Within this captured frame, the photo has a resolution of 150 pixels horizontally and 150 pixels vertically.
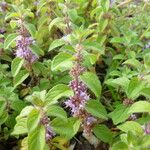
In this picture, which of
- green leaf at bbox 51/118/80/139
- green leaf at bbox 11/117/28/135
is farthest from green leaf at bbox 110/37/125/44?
green leaf at bbox 11/117/28/135

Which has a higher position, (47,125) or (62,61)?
(62,61)

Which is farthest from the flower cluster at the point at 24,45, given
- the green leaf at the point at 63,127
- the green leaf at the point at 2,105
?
the green leaf at the point at 63,127

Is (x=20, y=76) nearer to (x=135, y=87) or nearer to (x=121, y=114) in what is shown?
(x=121, y=114)

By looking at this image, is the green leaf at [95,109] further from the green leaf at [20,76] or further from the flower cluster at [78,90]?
the green leaf at [20,76]

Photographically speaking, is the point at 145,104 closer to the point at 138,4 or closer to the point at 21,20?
the point at 21,20

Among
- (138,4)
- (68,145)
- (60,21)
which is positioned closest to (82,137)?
(68,145)

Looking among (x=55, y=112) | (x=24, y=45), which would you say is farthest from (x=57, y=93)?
(x=24, y=45)
